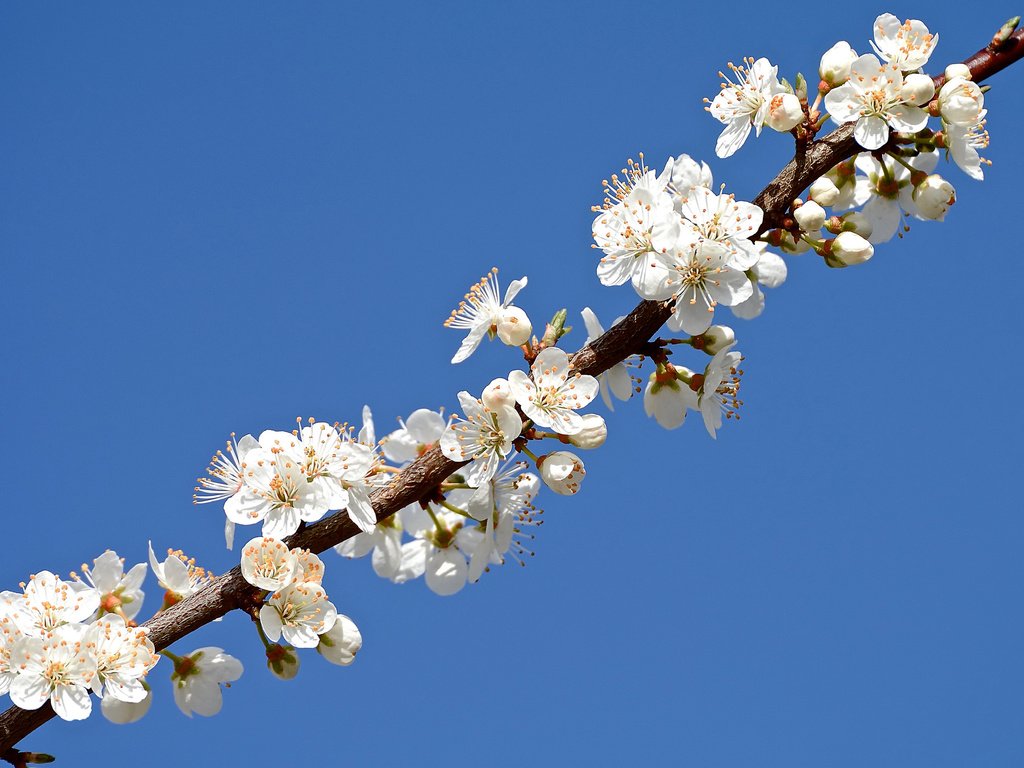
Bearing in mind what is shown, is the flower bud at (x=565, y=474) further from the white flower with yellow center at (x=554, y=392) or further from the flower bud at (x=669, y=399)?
the flower bud at (x=669, y=399)

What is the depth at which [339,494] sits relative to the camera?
135 inches

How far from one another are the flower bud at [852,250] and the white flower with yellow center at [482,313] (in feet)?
3.20

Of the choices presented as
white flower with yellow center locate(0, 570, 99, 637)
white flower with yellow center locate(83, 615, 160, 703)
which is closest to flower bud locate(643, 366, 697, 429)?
white flower with yellow center locate(83, 615, 160, 703)

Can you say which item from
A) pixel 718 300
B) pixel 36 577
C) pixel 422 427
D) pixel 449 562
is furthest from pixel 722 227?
pixel 36 577

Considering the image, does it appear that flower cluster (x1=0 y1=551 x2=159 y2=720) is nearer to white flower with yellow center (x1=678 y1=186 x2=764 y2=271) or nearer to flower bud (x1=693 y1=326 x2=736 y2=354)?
flower bud (x1=693 y1=326 x2=736 y2=354)

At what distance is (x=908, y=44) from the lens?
11.9 ft

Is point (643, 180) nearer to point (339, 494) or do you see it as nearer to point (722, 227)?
point (722, 227)

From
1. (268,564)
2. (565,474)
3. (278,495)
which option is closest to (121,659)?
(268,564)

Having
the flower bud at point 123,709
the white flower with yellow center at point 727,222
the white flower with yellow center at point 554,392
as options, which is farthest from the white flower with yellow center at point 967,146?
the flower bud at point 123,709

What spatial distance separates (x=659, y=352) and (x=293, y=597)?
4.35ft

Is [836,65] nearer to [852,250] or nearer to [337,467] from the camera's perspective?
[852,250]

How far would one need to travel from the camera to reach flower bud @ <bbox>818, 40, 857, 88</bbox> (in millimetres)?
3658

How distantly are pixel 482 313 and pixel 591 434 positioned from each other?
1.97 ft

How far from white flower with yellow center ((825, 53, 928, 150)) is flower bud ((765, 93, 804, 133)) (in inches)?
3.7
